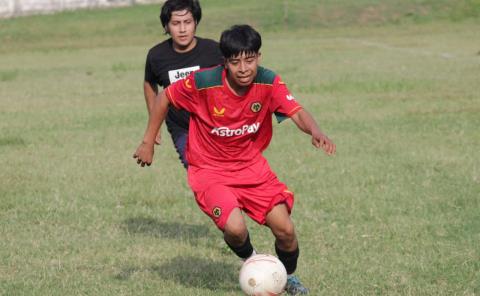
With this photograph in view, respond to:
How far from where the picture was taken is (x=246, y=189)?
6.54 metres

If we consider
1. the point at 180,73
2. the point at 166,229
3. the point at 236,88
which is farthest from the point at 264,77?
the point at 166,229

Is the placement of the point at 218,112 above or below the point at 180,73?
above

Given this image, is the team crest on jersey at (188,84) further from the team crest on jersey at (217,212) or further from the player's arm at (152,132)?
the team crest on jersey at (217,212)

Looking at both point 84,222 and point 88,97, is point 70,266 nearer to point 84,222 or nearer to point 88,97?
point 84,222

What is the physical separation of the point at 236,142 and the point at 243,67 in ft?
1.96

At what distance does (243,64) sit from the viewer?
6.21 m

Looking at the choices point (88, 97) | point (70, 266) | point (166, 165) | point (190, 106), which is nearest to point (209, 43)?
point (190, 106)

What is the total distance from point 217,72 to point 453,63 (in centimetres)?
1942

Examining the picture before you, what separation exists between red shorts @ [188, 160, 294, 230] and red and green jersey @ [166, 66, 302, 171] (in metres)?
0.06

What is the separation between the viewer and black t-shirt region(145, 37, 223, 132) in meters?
8.04

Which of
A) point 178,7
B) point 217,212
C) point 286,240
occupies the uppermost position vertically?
point 178,7

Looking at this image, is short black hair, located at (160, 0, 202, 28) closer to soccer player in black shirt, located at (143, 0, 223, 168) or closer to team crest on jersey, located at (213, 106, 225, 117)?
soccer player in black shirt, located at (143, 0, 223, 168)

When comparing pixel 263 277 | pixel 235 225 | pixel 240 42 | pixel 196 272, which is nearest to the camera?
pixel 263 277

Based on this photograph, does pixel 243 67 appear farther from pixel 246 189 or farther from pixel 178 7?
pixel 178 7
